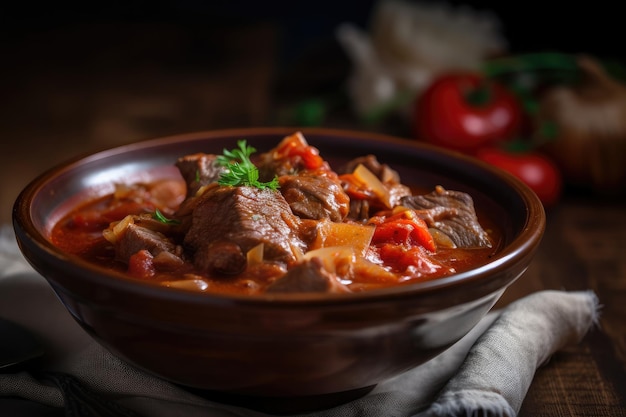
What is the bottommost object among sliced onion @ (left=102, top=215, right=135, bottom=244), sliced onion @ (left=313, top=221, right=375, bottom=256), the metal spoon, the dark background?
the dark background

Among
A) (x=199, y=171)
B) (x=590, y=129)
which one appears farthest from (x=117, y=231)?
(x=590, y=129)

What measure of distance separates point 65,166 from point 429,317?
1.75 meters

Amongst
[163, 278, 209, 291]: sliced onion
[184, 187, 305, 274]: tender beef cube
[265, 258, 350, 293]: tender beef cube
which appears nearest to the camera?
[265, 258, 350, 293]: tender beef cube

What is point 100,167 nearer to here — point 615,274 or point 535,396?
point 535,396

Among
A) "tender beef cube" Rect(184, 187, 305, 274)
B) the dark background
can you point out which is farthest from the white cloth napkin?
the dark background

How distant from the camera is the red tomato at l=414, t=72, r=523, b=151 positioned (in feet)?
21.0

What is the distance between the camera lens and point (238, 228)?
2.67 metres

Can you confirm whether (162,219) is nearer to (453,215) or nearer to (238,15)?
(453,215)

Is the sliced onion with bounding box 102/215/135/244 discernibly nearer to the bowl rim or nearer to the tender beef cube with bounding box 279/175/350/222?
the bowl rim

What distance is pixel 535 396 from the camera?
3.03 metres

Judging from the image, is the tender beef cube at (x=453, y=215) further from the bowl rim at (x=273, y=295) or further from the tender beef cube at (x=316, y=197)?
the tender beef cube at (x=316, y=197)

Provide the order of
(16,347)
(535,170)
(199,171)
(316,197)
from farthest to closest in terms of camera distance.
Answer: (535,170) → (199,171) → (16,347) → (316,197)

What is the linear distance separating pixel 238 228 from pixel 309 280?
16.5 inches

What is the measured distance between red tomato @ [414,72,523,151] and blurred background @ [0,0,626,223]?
463 millimetres
